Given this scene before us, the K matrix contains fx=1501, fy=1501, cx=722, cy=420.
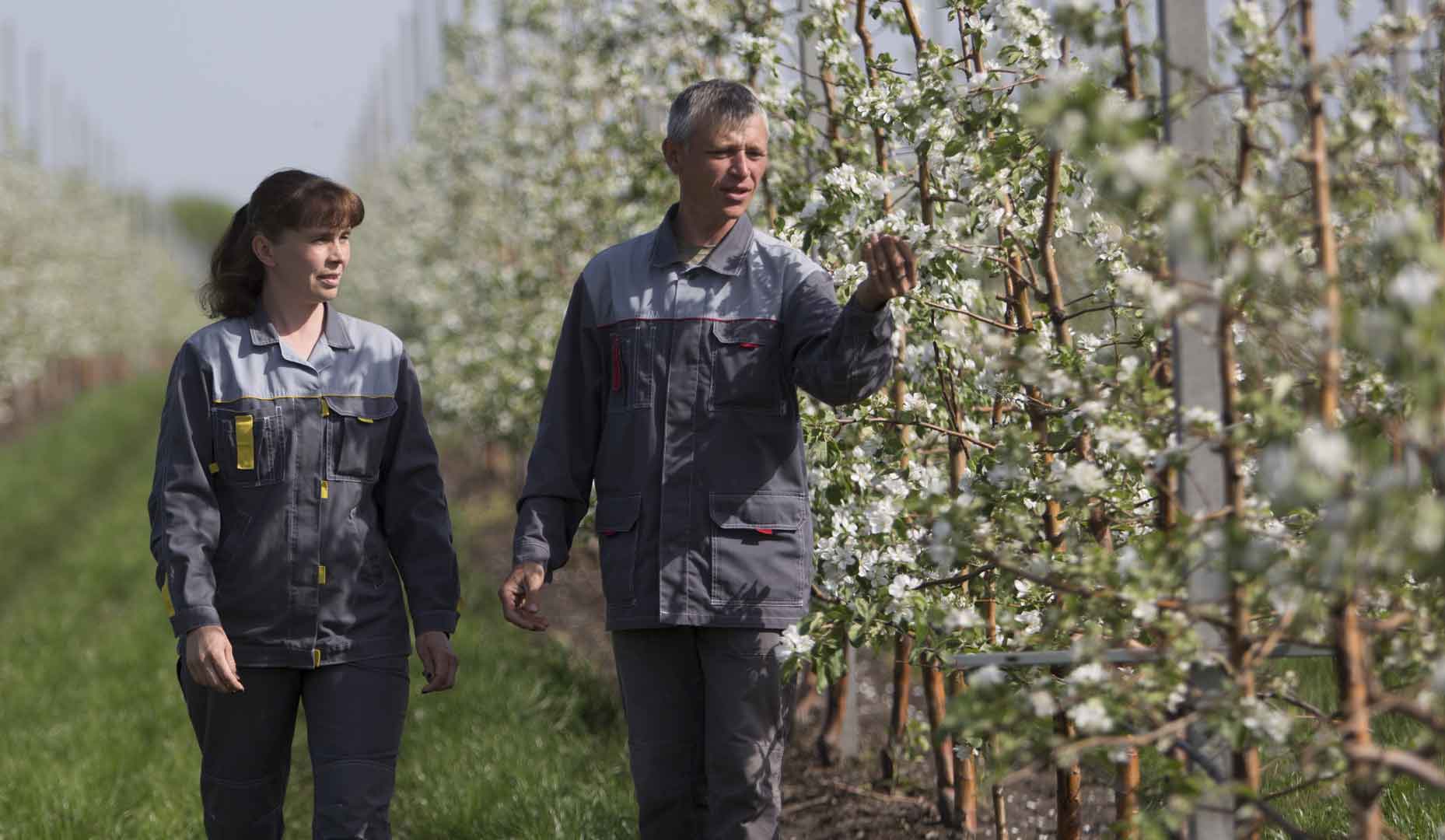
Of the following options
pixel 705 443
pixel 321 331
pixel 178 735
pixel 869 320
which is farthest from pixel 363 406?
pixel 178 735

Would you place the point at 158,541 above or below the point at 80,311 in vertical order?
below

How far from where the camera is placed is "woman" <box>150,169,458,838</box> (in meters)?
3.33

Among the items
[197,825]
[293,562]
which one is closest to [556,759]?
[197,825]

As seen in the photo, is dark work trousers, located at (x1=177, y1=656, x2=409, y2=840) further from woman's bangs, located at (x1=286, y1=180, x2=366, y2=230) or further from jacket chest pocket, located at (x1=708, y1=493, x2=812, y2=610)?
woman's bangs, located at (x1=286, y1=180, x2=366, y2=230)

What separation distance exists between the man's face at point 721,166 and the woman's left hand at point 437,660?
114 centimetres

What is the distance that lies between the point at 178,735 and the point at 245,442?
10.7ft

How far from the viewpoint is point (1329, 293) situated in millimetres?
1843

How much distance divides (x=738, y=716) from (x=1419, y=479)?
1623mm

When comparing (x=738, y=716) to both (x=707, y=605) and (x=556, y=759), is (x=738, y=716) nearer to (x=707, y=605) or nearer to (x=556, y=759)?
(x=707, y=605)

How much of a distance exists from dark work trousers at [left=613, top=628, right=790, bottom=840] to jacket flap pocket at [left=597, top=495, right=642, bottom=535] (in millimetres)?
235

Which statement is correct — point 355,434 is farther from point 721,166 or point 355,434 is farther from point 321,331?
point 721,166

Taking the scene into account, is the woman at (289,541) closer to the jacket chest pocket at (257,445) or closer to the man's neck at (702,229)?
the jacket chest pocket at (257,445)

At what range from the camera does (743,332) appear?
3.24 metres

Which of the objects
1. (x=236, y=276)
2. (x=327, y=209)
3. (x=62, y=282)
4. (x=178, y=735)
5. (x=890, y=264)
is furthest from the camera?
(x=62, y=282)
